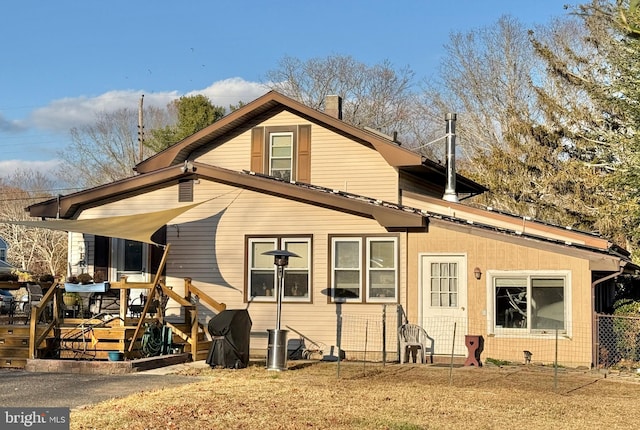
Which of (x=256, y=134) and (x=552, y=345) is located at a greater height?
(x=256, y=134)

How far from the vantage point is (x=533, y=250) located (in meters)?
15.1

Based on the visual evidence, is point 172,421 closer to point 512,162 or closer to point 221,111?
point 512,162

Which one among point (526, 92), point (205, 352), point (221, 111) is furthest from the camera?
point (221, 111)

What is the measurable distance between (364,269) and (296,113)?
4571 millimetres

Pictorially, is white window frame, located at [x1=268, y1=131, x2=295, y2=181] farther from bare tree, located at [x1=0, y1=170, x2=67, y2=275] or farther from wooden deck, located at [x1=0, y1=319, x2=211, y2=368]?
bare tree, located at [x1=0, y1=170, x2=67, y2=275]

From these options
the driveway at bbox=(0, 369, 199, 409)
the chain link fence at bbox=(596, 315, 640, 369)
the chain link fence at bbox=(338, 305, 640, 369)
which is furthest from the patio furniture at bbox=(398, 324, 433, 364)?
the driveway at bbox=(0, 369, 199, 409)

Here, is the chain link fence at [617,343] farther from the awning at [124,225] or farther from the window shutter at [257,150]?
the awning at [124,225]

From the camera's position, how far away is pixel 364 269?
16.3 m

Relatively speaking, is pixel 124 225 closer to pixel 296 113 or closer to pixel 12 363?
pixel 12 363

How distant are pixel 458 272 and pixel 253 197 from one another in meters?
4.71

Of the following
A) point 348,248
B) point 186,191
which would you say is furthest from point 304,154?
point 348,248

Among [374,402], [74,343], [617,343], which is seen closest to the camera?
[374,402]

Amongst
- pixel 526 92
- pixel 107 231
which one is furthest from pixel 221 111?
pixel 107 231

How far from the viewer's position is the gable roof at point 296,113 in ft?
57.0
